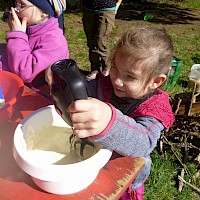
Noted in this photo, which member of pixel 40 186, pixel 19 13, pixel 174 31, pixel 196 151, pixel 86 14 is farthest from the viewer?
pixel 174 31

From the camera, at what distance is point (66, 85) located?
0.91 metres

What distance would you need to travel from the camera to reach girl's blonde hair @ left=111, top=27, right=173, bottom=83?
1236 mm

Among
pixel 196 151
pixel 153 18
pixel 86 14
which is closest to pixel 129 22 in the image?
pixel 153 18

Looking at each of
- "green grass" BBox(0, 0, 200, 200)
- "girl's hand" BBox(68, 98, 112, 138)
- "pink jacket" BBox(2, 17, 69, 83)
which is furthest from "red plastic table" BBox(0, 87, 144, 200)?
"green grass" BBox(0, 0, 200, 200)

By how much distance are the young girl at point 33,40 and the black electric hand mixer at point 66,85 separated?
0.88 m

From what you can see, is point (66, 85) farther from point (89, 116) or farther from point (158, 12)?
point (158, 12)

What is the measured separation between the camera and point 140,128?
110 centimetres

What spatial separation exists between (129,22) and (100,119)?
16.1 ft

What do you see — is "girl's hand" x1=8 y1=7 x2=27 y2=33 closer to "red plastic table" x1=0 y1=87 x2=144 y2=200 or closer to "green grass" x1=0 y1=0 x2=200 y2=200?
"red plastic table" x1=0 y1=87 x2=144 y2=200

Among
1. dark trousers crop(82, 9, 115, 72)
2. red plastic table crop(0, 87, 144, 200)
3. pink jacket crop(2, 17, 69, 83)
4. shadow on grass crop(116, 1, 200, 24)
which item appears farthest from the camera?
shadow on grass crop(116, 1, 200, 24)

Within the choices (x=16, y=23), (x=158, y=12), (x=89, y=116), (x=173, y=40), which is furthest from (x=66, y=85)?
(x=158, y=12)

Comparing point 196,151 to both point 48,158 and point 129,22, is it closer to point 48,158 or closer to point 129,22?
point 48,158

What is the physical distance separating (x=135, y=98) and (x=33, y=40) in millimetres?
889

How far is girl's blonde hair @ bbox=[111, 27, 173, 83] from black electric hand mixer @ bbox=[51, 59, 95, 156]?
12.9 inches
